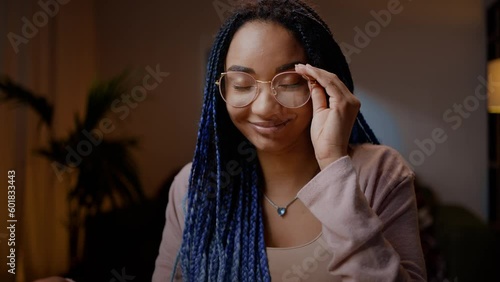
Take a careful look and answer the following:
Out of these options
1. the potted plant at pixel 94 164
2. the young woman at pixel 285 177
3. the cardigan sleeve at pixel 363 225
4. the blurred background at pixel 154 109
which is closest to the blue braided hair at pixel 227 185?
the young woman at pixel 285 177

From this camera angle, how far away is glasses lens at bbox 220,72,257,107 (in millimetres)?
534

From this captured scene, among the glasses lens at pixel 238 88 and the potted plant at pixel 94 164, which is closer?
the glasses lens at pixel 238 88

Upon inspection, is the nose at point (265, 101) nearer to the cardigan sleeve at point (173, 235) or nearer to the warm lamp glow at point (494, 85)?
the cardigan sleeve at point (173, 235)

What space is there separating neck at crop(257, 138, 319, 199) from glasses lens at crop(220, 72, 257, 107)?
10 cm

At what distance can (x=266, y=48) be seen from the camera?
1.72 feet

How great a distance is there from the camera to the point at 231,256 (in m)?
0.60

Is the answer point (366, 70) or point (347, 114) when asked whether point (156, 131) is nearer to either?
point (366, 70)

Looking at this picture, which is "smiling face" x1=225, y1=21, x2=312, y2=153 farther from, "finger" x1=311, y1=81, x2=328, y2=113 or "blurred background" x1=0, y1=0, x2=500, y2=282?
"blurred background" x1=0, y1=0, x2=500, y2=282

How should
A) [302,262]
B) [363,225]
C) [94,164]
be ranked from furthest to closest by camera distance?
[94,164], [302,262], [363,225]

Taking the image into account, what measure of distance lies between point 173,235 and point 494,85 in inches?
27.8

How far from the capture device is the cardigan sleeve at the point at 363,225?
458 mm

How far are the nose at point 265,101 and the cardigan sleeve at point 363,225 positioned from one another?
A: 0.32 ft

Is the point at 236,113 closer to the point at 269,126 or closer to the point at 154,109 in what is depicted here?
Result: the point at 269,126

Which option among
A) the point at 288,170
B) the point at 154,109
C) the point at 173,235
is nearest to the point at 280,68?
the point at 288,170
